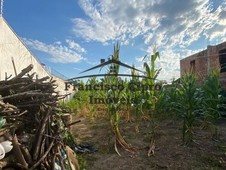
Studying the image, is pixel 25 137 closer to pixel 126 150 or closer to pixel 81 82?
pixel 126 150

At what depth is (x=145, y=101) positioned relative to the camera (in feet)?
12.4

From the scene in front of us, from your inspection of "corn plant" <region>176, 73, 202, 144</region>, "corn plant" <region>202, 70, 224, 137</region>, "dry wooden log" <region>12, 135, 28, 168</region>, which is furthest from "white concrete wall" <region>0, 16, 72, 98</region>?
"corn plant" <region>202, 70, 224, 137</region>

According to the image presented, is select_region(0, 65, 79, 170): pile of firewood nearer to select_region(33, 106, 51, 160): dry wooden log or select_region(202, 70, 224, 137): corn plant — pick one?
select_region(33, 106, 51, 160): dry wooden log

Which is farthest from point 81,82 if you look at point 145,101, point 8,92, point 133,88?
point 8,92

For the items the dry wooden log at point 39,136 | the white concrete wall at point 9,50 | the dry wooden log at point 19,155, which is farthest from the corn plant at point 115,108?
the dry wooden log at point 19,155

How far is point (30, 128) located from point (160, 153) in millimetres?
2088

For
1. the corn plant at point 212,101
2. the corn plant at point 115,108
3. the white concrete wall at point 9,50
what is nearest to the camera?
the white concrete wall at point 9,50

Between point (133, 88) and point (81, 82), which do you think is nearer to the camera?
point (133, 88)

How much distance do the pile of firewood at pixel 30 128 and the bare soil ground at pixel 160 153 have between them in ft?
2.98

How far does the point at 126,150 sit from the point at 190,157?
3.22ft

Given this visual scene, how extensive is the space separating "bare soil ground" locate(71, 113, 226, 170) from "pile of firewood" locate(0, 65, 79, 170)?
91 centimetres

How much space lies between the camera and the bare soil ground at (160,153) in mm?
2939

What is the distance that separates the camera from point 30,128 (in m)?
2.11

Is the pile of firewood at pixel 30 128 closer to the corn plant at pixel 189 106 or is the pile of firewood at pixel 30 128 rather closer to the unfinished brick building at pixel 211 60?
the corn plant at pixel 189 106
